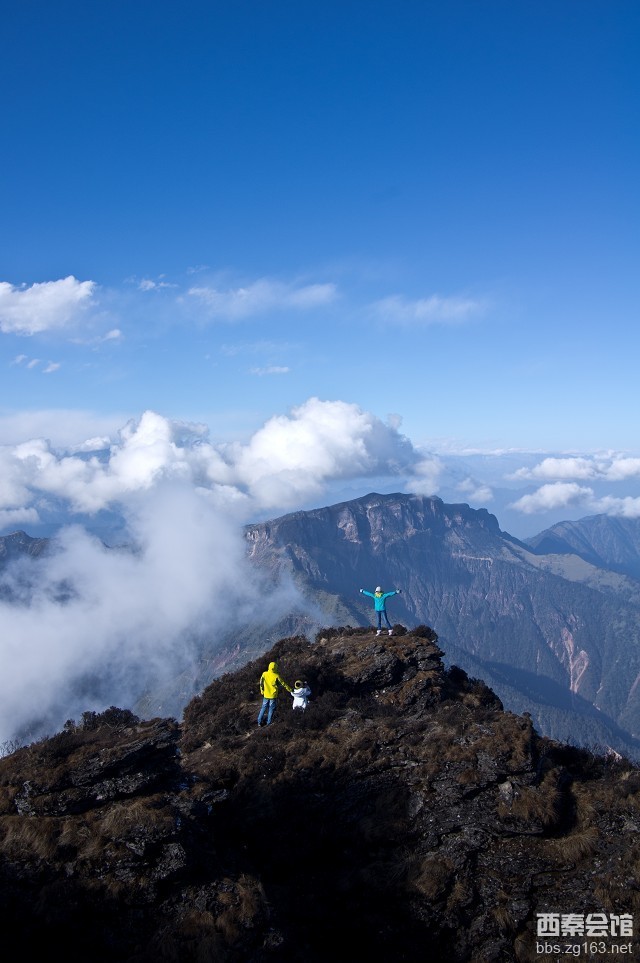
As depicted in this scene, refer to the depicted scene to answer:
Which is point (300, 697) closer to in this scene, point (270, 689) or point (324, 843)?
point (270, 689)

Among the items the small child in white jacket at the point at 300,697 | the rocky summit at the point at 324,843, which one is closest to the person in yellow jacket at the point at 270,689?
the small child in white jacket at the point at 300,697

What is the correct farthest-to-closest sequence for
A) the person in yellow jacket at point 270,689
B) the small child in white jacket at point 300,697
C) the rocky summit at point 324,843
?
the small child in white jacket at point 300,697, the person in yellow jacket at point 270,689, the rocky summit at point 324,843

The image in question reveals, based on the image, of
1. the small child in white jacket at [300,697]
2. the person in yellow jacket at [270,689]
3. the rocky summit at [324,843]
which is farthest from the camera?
the small child in white jacket at [300,697]

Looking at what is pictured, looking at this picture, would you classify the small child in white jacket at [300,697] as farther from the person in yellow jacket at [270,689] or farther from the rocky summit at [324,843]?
the rocky summit at [324,843]

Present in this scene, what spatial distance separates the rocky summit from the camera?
48.8ft

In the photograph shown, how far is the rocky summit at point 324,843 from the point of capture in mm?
14875

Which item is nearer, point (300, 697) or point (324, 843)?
point (324, 843)

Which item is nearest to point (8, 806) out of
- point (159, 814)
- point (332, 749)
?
point (159, 814)

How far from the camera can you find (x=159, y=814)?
57.8 feet

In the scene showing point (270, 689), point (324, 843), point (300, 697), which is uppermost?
point (270, 689)

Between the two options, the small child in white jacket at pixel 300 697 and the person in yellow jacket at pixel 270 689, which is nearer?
the person in yellow jacket at pixel 270 689

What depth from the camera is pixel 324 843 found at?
66.2ft

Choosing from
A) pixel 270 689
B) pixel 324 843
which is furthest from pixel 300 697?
pixel 324 843

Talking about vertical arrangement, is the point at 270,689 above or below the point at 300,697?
above
